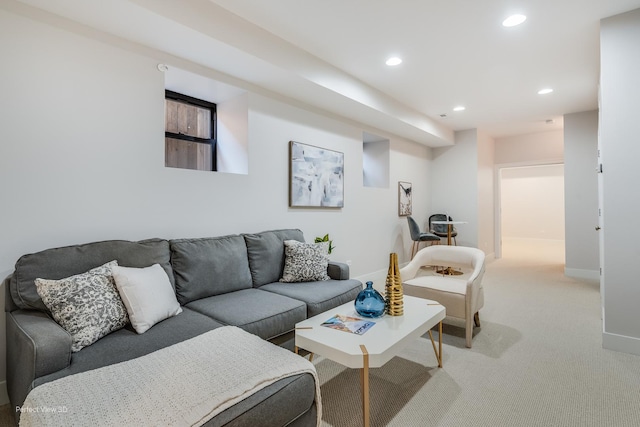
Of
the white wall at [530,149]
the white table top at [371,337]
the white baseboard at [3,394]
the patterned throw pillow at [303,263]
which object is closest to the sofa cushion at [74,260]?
the white baseboard at [3,394]

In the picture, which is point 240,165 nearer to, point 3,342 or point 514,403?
point 3,342

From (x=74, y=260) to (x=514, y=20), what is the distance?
368 centimetres

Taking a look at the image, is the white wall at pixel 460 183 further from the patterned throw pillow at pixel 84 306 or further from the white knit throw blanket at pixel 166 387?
the patterned throw pillow at pixel 84 306

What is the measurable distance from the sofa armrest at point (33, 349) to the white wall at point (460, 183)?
6.26 meters

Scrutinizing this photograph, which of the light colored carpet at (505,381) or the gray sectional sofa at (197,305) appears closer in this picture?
the gray sectional sofa at (197,305)

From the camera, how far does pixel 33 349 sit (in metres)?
1.35

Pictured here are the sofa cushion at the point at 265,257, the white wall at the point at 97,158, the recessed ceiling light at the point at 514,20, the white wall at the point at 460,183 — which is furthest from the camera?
the white wall at the point at 460,183

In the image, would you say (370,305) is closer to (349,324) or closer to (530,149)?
(349,324)

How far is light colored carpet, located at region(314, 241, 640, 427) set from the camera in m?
1.79

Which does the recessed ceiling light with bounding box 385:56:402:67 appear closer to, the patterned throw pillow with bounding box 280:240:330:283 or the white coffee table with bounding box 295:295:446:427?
the patterned throw pillow with bounding box 280:240:330:283

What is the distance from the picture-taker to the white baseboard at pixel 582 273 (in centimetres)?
511

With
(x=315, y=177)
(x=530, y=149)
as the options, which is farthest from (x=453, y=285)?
(x=530, y=149)

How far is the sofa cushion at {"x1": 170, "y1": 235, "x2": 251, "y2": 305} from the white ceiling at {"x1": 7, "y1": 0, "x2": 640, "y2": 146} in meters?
1.56

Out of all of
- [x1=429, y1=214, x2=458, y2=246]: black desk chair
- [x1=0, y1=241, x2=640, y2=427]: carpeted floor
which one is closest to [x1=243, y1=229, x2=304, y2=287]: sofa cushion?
[x1=0, y1=241, x2=640, y2=427]: carpeted floor
